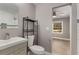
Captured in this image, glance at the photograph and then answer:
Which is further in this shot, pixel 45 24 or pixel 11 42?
pixel 45 24

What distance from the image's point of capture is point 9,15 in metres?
1.53

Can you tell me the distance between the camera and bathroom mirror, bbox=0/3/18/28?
1.49 meters

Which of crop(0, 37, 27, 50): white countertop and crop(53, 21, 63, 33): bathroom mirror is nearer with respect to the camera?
crop(0, 37, 27, 50): white countertop

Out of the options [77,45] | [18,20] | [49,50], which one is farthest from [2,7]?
[77,45]

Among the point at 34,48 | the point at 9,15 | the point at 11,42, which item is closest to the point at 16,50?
the point at 11,42

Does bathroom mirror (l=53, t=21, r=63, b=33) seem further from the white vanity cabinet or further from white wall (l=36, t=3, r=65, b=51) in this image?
the white vanity cabinet

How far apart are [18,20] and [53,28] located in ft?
1.78

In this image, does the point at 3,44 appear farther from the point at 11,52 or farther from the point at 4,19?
the point at 4,19

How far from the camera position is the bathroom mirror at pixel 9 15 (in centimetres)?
149

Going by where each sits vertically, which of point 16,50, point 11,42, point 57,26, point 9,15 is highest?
point 9,15

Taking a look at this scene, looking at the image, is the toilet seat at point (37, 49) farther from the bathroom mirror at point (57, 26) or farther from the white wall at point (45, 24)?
the bathroom mirror at point (57, 26)

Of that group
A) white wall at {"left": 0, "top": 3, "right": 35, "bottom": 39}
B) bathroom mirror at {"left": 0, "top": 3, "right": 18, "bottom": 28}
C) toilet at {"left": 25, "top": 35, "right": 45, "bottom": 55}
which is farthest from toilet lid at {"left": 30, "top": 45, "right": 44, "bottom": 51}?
bathroom mirror at {"left": 0, "top": 3, "right": 18, "bottom": 28}

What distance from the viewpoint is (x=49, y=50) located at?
5.15 ft

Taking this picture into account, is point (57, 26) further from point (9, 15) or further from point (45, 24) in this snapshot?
point (9, 15)
